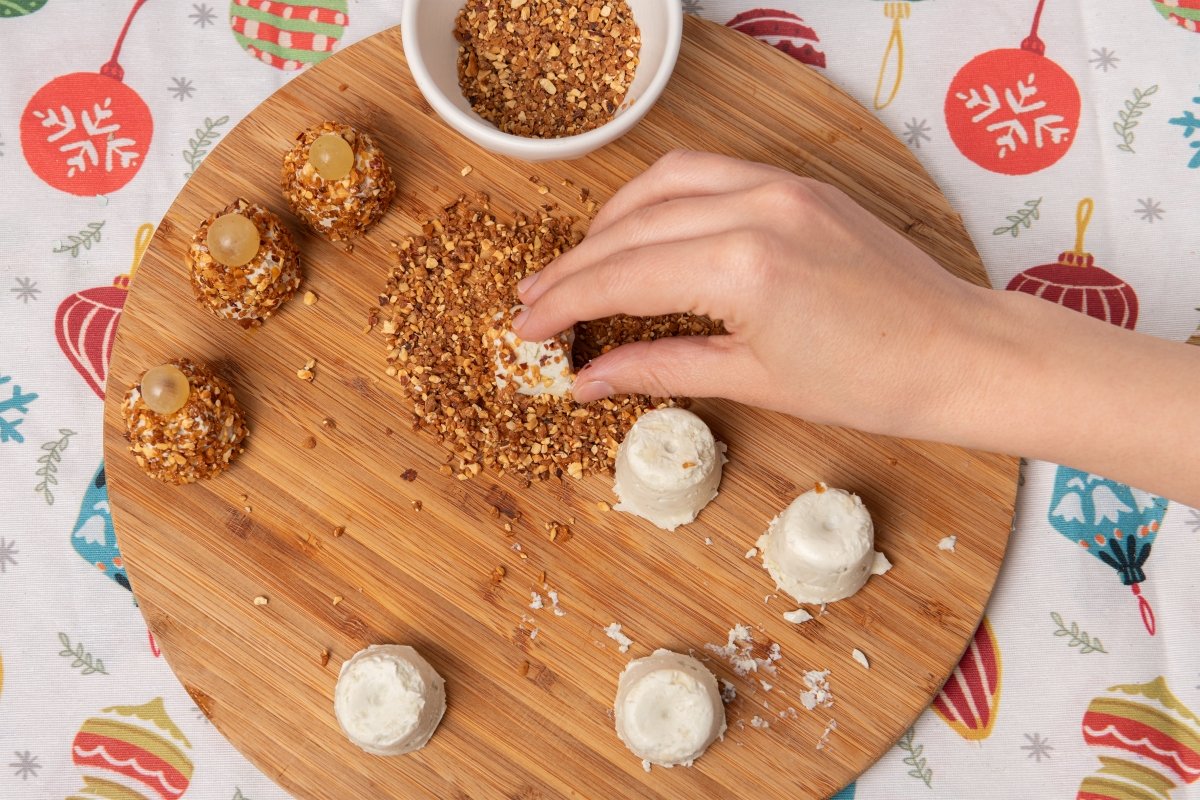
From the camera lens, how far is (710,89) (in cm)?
135

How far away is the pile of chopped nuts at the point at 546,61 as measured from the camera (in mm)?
1316

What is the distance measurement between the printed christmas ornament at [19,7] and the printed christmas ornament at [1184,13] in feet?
5.94

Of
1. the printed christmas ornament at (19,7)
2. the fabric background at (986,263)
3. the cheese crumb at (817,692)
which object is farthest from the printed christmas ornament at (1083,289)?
the printed christmas ornament at (19,7)

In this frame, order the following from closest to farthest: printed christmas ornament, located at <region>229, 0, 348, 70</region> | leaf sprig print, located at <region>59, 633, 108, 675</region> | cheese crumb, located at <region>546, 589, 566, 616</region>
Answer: cheese crumb, located at <region>546, 589, 566, 616</region>, leaf sprig print, located at <region>59, 633, 108, 675</region>, printed christmas ornament, located at <region>229, 0, 348, 70</region>

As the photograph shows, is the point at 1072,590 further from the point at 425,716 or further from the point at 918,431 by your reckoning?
the point at 425,716

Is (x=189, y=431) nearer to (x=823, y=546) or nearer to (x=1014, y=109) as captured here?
(x=823, y=546)

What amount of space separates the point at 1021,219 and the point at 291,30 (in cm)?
119

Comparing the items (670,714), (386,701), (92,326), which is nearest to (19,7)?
(92,326)

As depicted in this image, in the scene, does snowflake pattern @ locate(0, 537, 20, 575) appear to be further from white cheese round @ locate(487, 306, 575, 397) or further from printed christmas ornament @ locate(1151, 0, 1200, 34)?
printed christmas ornament @ locate(1151, 0, 1200, 34)

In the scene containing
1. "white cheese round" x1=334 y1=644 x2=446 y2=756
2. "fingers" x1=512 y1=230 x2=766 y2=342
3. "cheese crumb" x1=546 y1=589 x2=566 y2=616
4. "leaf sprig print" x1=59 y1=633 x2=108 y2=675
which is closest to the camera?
"fingers" x1=512 y1=230 x2=766 y2=342

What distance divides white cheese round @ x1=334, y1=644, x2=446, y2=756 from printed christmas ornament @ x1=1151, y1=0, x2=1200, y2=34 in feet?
5.01

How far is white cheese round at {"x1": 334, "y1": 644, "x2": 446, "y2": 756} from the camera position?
116cm

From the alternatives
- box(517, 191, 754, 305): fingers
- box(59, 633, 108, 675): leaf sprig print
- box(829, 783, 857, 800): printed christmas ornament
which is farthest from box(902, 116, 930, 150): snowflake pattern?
box(59, 633, 108, 675): leaf sprig print

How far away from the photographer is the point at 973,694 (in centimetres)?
134
